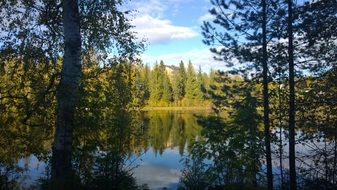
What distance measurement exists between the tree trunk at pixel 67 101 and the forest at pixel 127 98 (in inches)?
0.8

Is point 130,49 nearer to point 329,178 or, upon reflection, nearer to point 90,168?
point 90,168

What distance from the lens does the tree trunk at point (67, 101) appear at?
836 cm

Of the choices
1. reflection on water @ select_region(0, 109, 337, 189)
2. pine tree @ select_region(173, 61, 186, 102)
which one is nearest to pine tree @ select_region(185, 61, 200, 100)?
pine tree @ select_region(173, 61, 186, 102)

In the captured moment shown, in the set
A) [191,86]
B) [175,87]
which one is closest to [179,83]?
[175,87]

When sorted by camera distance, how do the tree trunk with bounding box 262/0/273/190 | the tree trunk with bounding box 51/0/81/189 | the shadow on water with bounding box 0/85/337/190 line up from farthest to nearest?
the tree trunk with bounding box 262/0/273/190 < the shadow on water with bounding box 0/85/337/190 < the tree trunk with bounding box 51/0/81/189

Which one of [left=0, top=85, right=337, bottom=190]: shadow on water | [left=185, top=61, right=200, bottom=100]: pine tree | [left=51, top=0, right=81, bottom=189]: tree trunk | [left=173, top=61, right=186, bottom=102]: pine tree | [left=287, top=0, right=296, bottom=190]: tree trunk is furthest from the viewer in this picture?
[left=173, top=61, right=186, bottom=102]: pine tree

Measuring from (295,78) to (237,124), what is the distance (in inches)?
108

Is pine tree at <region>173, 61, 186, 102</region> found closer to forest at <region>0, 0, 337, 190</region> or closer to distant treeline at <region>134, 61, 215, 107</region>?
distant treeline at <region>134, 61, 215, 107</region>

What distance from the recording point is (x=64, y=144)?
8.34 m

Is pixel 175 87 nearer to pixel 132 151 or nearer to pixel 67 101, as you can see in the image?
pixel 132 151

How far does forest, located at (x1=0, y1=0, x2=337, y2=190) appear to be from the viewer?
9.50m

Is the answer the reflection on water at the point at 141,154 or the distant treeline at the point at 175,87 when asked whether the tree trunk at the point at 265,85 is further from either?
the distant treeline at the point at 175,87

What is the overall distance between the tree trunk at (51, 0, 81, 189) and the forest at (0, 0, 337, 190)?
2 cm

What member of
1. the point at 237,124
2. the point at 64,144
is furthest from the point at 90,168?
the point at 237,124
